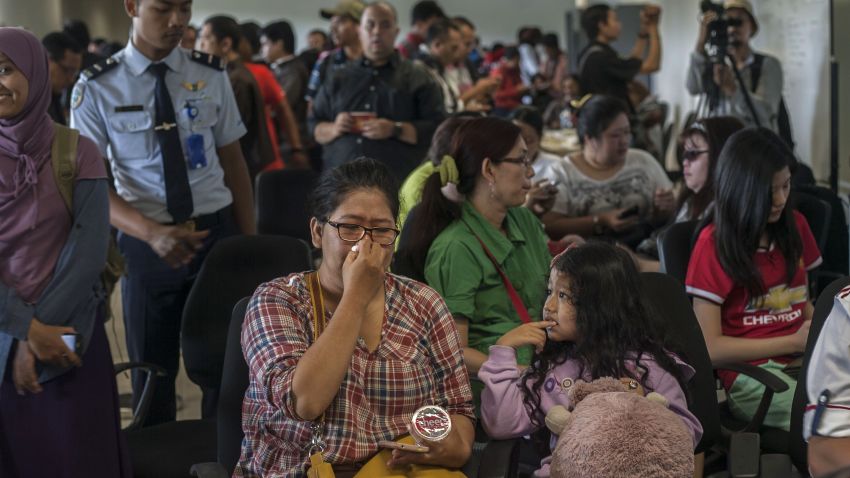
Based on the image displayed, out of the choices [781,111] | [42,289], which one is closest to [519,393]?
[42,289]

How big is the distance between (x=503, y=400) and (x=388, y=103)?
333 cm

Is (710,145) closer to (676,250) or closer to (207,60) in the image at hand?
(676,250)

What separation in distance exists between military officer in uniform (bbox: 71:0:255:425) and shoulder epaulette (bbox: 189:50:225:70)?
3 cm

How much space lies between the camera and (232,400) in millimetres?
2318

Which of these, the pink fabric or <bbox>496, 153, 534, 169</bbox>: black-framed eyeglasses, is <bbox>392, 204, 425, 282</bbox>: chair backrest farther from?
the pink fabric

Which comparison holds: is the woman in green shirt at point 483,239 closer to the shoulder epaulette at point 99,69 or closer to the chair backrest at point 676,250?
the chair backrest at point 676,250

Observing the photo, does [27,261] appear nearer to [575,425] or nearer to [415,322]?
[415,322]

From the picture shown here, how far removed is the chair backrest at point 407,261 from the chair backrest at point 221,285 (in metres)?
0.25

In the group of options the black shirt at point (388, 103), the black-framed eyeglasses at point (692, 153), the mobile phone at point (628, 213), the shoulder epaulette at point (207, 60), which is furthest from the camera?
the black shirt at point (388, 103)

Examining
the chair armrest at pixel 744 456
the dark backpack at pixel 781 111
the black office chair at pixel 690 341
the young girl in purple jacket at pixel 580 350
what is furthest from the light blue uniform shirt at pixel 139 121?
the dark backpack at pixel 781 111

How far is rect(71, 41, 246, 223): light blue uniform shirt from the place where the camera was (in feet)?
11.0

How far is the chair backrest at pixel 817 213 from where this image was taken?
12.6 feet

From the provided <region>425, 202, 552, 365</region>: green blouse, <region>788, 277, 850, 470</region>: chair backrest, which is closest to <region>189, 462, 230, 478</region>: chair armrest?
<region>425, 202, 552, 365</region>: green blouse

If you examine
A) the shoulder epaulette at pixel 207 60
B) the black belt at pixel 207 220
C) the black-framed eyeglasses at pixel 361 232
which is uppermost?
the shoulder epaulette at pixel 207 60
